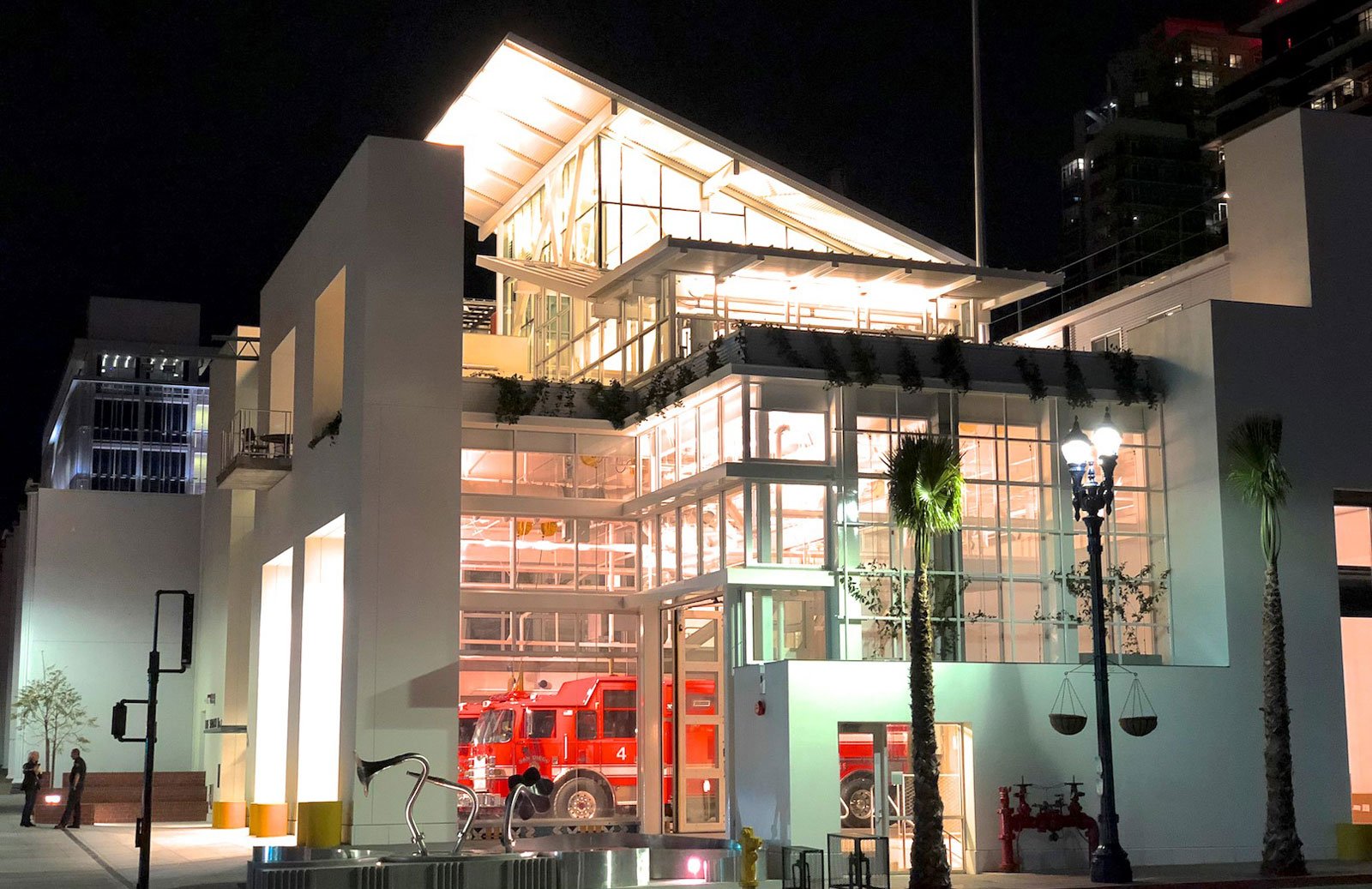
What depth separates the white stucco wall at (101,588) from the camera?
5188 centimetres

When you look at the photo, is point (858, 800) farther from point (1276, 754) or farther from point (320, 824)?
point (320, 824)

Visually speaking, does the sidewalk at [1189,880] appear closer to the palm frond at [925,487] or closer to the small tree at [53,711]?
the palm frond at [925,487]

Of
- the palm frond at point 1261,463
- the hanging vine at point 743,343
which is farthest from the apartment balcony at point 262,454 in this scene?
the palm frond at point 1261,463

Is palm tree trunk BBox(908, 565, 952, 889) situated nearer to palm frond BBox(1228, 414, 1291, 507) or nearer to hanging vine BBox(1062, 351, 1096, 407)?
palm frond BBox(1228, 414, 1291, 507)

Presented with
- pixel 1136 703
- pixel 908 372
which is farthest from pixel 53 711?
pixel 1136 703

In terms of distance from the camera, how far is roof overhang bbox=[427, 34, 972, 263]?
31.5 m

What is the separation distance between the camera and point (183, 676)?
50.5 metres

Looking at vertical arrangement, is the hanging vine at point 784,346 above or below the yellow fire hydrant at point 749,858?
above

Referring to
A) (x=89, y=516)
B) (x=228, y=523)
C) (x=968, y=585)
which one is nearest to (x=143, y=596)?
(x=89, y=516)

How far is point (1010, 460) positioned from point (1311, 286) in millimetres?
5857

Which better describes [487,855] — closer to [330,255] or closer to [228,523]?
[330,255]

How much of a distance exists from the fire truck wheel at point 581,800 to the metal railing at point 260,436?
8.75m

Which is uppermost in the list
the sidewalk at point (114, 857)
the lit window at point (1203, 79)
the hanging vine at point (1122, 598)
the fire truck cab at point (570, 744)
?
the lit window at point (1203, 79)

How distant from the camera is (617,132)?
32.6 meters
